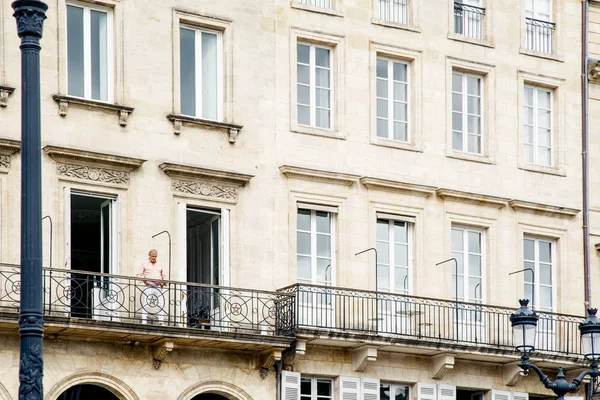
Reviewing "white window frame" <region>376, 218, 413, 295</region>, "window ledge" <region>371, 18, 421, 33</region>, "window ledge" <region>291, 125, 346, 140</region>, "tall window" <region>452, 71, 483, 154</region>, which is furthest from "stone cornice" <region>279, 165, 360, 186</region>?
"window ledge" <region>371, 18, 421, 33</region>

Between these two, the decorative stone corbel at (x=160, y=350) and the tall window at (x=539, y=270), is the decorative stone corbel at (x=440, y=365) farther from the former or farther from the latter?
the decorative stone corbel at (x=160, y=350)

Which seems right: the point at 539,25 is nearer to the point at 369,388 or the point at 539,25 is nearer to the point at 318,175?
the point at 318,175

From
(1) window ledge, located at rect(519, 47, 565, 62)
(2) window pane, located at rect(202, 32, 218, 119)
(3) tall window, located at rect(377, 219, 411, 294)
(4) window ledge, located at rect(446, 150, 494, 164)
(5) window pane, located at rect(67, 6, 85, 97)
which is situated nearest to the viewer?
(5) window pane, located at rect(67, 6, 85, 97)

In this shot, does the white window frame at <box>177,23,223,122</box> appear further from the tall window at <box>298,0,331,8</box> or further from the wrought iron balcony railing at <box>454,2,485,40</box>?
the wrought iron balcony railing at <box>454,2,485,40</box>

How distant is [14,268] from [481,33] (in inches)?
489

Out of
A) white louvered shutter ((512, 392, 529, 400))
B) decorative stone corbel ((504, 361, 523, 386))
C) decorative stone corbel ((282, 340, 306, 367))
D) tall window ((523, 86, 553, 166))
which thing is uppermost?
tall window ((523, 86, 553, 166))

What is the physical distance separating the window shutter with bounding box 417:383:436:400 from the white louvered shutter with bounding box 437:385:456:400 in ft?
Result: 0.46

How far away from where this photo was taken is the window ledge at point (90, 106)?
102 ft

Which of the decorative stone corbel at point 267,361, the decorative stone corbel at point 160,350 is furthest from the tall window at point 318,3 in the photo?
the decorative stone corbel at point 160,350

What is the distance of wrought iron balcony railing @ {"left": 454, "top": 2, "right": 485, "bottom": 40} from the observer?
37000 millimetres

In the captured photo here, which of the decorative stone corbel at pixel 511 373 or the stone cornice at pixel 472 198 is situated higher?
the stone cornice at pixel 472 198

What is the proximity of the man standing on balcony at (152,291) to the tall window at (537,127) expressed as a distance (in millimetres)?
9802

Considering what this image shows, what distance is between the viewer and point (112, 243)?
104 feet

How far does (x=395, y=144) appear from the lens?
116 feet
